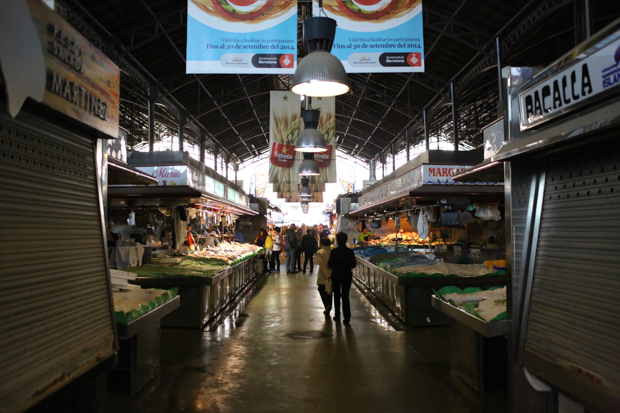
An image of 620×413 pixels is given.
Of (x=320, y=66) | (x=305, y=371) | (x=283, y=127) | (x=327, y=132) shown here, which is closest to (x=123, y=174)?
(x=320, y=66)

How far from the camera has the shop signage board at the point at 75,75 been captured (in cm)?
219

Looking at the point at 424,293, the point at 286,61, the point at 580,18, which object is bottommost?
the point at 424,293

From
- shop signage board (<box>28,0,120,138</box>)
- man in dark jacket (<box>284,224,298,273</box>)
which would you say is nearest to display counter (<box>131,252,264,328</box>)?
shop signage board (<box>28,0,120,138</box>)

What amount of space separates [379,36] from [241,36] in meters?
2.00

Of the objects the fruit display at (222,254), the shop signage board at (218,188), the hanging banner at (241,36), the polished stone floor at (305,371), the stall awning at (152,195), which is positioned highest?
the hanging banner at (241,36)

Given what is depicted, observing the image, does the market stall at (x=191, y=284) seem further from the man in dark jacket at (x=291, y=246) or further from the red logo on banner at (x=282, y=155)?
the man in dark jacket at (x=291, y=246)

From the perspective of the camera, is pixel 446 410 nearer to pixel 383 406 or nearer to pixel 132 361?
pixel 383 406

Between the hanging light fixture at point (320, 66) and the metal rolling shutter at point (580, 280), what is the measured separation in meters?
1.91

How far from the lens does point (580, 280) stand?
258 centimetres

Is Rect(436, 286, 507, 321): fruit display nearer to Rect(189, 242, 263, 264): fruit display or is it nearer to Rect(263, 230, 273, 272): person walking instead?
Rect(189, 242, 263, 264): fruit display

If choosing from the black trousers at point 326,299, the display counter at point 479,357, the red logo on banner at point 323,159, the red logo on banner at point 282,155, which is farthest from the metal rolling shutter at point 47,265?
the red logo on banner at point 323,159

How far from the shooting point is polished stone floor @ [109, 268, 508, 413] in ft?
12.8

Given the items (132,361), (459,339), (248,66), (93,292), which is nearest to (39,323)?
(93,292)

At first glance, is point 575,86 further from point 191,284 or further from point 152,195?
point 152,195
